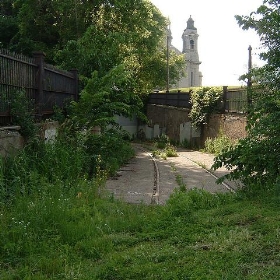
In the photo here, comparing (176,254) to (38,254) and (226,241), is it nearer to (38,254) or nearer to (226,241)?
(226,241)

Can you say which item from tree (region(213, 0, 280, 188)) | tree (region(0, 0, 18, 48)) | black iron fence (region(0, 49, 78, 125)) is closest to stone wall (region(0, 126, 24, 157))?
black iron fence (region(0, 49, 78, 125))

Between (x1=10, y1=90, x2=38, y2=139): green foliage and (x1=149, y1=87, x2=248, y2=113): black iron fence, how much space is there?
4.50 meters

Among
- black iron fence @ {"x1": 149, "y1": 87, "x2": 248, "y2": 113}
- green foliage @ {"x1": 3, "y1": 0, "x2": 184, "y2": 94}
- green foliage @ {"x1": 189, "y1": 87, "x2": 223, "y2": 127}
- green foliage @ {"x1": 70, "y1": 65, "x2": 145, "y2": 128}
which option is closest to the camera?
green foliage @ {"x1": 70, "y1": 65, "x2": 145, "y2": 128}

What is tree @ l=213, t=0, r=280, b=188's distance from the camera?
6902 millimetres

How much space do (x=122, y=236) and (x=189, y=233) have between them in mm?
837

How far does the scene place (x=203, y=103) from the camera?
2128 cm

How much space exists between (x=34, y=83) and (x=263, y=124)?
539 cm

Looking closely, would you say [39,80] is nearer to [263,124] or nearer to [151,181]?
[151,181]

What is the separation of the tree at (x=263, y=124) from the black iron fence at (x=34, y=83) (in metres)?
4.38

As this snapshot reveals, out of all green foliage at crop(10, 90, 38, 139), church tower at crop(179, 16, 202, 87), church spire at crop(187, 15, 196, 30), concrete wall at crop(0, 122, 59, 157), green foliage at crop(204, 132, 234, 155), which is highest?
church spire at crop(187, 15, 196, 30)

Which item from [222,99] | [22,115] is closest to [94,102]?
[22,115]

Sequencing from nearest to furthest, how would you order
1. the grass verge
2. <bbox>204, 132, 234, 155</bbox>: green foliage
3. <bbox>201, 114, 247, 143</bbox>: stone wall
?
the grass verge
<bbox>201, 114, 247, 143</bbox>: stone wall
<bbox>204, 132, 234, 155</bbox>: green foliage

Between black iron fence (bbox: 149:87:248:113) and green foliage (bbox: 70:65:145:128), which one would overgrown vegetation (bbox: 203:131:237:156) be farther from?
green foliage (bbox: 70:65:145:128)

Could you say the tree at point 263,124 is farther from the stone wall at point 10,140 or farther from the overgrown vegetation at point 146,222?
the stone wall at point 10,140
